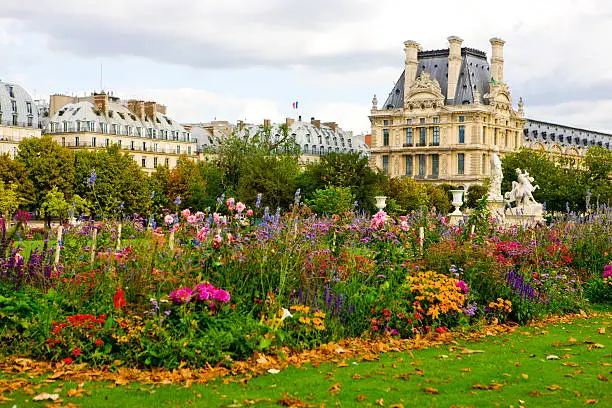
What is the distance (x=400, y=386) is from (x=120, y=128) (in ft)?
227

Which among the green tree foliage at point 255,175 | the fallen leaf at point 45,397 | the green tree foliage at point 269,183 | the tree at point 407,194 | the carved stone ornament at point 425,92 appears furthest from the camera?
the carved stone ornament at point 425,92

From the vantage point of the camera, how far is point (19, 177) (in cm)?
5041

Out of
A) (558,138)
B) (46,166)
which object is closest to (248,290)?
(46,166)

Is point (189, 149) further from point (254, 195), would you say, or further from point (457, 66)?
point (254, 195)

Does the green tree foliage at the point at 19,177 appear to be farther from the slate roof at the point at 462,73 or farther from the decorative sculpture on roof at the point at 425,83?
the slate roof at the point at 462,73

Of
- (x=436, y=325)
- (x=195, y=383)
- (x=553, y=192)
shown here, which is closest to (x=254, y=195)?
(x=553, y=192)

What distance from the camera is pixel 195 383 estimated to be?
8.20 meters

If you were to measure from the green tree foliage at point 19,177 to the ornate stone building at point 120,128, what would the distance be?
17719 millimetres

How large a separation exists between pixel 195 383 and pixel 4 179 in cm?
4487

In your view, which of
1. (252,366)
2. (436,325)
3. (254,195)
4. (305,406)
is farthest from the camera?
(254,195)

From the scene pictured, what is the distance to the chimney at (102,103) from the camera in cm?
7394

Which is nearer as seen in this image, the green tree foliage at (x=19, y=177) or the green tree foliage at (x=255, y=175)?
the green tree foliage at (x=255, y=175)

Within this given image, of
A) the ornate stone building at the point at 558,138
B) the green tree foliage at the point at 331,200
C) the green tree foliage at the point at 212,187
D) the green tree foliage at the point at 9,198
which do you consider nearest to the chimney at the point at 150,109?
the green tree foliage at the point at 9,198

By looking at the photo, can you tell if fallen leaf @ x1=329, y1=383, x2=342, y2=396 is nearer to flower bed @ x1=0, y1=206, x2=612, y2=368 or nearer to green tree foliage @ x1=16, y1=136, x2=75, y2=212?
flower bed @ x1=0, y1=206, x2=612, y2=368
